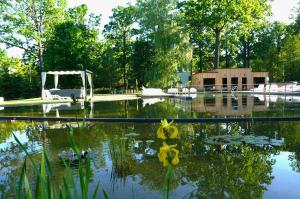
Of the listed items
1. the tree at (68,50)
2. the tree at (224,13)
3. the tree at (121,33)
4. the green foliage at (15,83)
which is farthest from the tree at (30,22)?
the tree at (224,13)

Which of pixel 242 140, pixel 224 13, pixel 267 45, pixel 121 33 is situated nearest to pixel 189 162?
→ pixel 242 140

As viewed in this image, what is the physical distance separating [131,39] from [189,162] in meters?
43.9

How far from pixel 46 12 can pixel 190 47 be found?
16038mm


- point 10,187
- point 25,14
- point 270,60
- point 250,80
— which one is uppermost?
point 25,14

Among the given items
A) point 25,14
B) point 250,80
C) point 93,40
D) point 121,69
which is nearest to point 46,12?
point 25,14

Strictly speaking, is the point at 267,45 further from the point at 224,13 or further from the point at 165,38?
the point at 165,38

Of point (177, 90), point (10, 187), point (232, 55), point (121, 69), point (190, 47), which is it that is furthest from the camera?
point (232, 55)

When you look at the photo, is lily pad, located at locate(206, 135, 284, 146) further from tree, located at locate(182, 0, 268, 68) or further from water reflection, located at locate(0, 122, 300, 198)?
tree, located at locate(182, 0, 268, 68)

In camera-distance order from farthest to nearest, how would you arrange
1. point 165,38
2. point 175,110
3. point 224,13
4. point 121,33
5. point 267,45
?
Result: point 267,45 → point 121,33 → point 224,13 → point 165,38 → point 175,110

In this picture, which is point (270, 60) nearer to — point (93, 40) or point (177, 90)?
point (177, 90)

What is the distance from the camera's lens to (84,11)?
44.7m

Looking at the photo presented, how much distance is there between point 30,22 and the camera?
37.1 m

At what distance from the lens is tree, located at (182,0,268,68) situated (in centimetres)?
3938

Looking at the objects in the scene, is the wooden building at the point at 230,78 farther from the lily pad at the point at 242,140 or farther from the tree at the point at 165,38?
the lily pad at the point at 242,140
